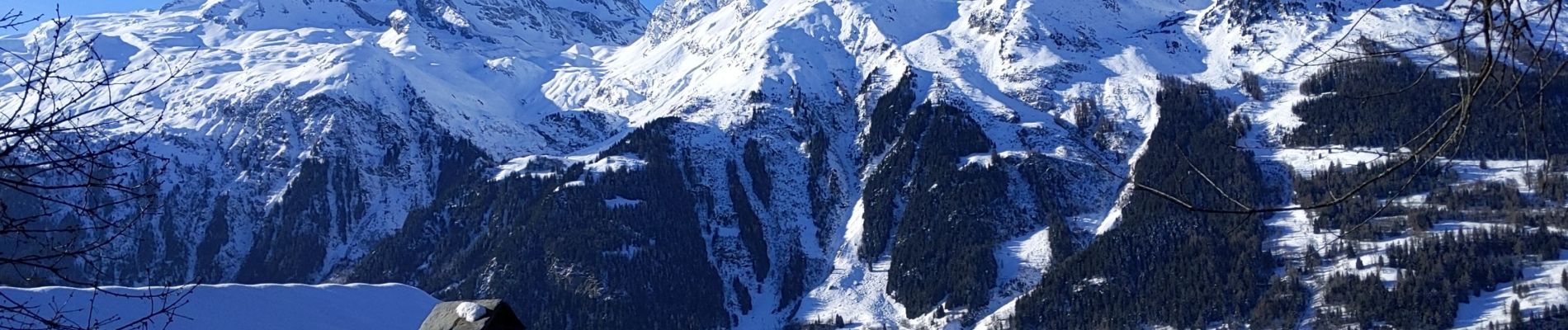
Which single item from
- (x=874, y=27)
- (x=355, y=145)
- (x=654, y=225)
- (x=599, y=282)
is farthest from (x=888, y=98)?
(x=355, y=145)

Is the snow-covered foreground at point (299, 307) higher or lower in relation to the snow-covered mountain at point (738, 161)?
higher

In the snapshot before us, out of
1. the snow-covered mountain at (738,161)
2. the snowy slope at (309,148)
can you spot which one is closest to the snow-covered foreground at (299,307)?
the snow-covered mountain at (738,161)

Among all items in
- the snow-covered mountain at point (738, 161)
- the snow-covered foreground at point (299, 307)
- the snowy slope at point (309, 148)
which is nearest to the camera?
the snow-covered foreground at point (299, 307)

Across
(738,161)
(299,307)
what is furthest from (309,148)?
(299,307)

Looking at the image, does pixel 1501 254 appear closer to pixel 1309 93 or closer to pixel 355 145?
pixel 1309 93

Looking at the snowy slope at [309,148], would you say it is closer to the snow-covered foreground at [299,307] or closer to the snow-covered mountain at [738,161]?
the snow-covered mountain at [738,161]

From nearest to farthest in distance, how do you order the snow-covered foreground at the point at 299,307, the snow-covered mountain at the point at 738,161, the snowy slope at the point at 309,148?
the snow-covered foreground at the point at 299,307, the snow-covered mountain at the point at 738,161, the snowy slope at the point at 309,148

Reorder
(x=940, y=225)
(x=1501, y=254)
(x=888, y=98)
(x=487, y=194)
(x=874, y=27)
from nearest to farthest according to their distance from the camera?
(x=1501, y=254), (x=940, y=225), (x=487, y=194), (x=888, y=98), (x=874, y=27)

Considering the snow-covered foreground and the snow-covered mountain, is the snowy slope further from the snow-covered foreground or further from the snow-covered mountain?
the snow-covered foreground
